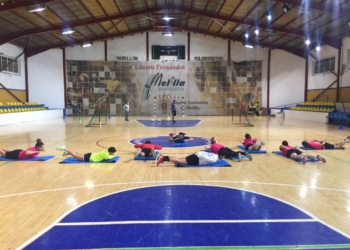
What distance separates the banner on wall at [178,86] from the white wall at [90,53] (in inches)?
27.2

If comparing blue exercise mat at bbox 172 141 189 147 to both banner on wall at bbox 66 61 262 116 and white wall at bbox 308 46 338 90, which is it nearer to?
white wall at bbox 308 46 338 90

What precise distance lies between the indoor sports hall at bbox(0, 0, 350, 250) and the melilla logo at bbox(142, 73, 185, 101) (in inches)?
4.4

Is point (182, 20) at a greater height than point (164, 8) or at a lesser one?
greater

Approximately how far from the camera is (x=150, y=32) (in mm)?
30828

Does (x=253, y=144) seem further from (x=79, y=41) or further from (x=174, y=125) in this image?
(x=79, y=41)

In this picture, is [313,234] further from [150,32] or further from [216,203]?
[150,32]

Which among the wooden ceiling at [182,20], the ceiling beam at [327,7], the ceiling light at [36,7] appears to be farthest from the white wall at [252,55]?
the ceiling light at [36,7]

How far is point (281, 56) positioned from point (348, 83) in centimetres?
963

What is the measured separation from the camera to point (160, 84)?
31.5m

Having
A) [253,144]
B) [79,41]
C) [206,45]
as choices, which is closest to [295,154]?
A: [253,144]

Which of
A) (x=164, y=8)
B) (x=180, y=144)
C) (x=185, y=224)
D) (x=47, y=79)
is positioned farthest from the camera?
(x=47, y=79)

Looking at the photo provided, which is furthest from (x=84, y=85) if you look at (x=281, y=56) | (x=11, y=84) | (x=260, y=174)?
(x=260, y=174)

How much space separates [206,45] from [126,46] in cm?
890

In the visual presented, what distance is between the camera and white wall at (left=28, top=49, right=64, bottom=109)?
29.4 meters
